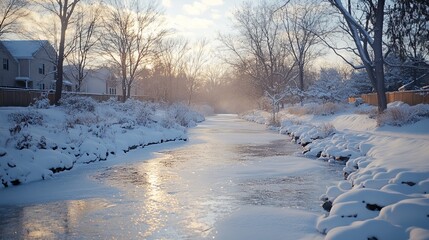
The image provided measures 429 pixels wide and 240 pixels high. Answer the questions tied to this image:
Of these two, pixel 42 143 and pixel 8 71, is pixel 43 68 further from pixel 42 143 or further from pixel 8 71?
pixel 42 143

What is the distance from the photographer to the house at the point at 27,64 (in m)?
→ 40.1

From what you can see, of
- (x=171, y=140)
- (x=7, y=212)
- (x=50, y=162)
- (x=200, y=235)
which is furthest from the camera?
(x=171, y=140)

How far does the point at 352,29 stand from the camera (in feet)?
67.3

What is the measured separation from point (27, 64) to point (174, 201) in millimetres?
40958

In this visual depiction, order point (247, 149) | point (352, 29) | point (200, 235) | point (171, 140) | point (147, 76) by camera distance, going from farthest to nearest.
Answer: point (147, 76) → point (171, 140) → point (352, 29) → point (247, 149) → point (200, 235)

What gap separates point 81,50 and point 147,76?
27232 millimetres

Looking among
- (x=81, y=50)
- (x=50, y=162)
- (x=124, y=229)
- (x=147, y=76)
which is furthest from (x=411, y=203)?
(x=147, y=76)

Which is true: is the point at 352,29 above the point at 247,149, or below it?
above

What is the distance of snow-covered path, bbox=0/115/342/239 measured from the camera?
6469mm

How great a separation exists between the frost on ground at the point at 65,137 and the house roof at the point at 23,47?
22.3 meters

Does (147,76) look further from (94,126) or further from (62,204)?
(62,204)

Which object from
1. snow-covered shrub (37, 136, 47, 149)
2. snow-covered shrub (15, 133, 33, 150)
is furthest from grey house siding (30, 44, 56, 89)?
snow-covered shrub (15, 133, 33, 150)

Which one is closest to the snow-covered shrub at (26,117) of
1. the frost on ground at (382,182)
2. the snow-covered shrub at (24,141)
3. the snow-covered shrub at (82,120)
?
the snow-covered shrub at (82,120)

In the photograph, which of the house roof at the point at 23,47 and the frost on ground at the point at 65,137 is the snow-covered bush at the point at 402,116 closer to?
the frost on ground at the point at 65,137
